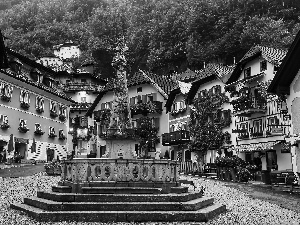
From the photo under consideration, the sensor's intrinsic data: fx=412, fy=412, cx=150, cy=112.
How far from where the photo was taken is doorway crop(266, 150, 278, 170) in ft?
130

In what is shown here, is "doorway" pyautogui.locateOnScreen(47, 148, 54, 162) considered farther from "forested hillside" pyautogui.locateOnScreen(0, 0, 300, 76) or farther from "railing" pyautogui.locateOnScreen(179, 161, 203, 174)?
"forested hillside" pyautogui.locateOnScreen(0, 0, 300, 76)

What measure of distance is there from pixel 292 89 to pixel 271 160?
15824 millimetres

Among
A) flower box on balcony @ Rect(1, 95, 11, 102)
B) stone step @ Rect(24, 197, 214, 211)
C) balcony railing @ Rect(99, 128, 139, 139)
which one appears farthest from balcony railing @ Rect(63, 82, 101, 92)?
stone step @ Rect(24, 197, 214, 211)

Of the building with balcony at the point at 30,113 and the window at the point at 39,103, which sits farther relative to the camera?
the window at the point at 39,103

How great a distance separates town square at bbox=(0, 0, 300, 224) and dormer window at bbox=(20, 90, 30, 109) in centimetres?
12

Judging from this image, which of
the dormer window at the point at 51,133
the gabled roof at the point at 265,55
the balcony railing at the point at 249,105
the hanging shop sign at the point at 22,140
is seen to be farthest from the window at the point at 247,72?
the dormer window at the point at 51,133

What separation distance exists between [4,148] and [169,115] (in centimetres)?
2242

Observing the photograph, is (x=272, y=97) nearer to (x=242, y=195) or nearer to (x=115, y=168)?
(x=242, y=195)

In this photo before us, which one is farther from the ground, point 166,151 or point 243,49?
point 243,49

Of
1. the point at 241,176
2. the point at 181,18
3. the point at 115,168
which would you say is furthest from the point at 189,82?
the point at 115,168

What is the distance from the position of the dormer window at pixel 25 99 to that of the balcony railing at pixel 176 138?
57.3 feet

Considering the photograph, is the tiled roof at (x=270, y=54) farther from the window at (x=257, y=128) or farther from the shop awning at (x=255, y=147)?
the shop awning at (x=255, y=147)

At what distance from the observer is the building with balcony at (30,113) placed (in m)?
43.1

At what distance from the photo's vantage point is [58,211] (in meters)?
12.4
